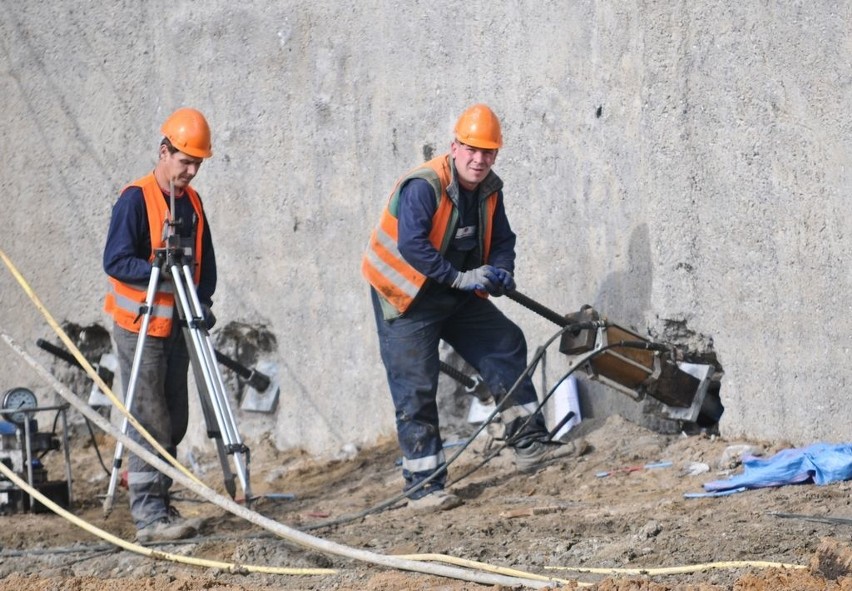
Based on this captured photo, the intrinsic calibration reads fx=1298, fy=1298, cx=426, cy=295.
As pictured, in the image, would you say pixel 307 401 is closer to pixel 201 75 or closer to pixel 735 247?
pixel 201 75

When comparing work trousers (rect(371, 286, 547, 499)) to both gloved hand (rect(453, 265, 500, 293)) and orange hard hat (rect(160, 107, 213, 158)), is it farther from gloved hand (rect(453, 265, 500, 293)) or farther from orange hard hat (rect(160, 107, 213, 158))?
orange hard hat (rect(160, 107, 213, 158))

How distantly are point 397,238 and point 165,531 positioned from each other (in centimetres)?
181

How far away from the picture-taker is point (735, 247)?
21.4 ft

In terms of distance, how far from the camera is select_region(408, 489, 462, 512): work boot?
635 cm

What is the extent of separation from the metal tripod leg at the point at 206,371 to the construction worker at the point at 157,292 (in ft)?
0.27

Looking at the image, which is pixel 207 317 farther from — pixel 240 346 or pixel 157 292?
pixel 240 346

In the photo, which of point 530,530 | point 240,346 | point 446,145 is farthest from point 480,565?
point 240,346

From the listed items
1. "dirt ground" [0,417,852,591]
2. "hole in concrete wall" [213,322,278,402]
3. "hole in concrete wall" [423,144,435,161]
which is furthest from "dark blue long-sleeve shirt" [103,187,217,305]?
"hole in concrete wall" [213,322,278,402]

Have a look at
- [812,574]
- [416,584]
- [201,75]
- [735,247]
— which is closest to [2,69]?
[201,75]

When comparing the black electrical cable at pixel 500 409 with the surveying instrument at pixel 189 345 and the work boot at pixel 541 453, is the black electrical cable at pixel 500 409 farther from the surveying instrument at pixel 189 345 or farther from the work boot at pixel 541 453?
the surveying instrument at pixel 189 345

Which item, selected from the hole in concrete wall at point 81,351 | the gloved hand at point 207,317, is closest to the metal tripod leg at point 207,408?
the gloved hand at point 207,317

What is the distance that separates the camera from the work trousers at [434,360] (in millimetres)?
6465

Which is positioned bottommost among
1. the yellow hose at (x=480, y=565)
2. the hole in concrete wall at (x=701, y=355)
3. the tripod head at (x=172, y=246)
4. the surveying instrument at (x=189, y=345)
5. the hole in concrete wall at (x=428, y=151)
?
the yellow hose at (x=480, y=565)

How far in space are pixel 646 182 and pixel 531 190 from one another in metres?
0.84
